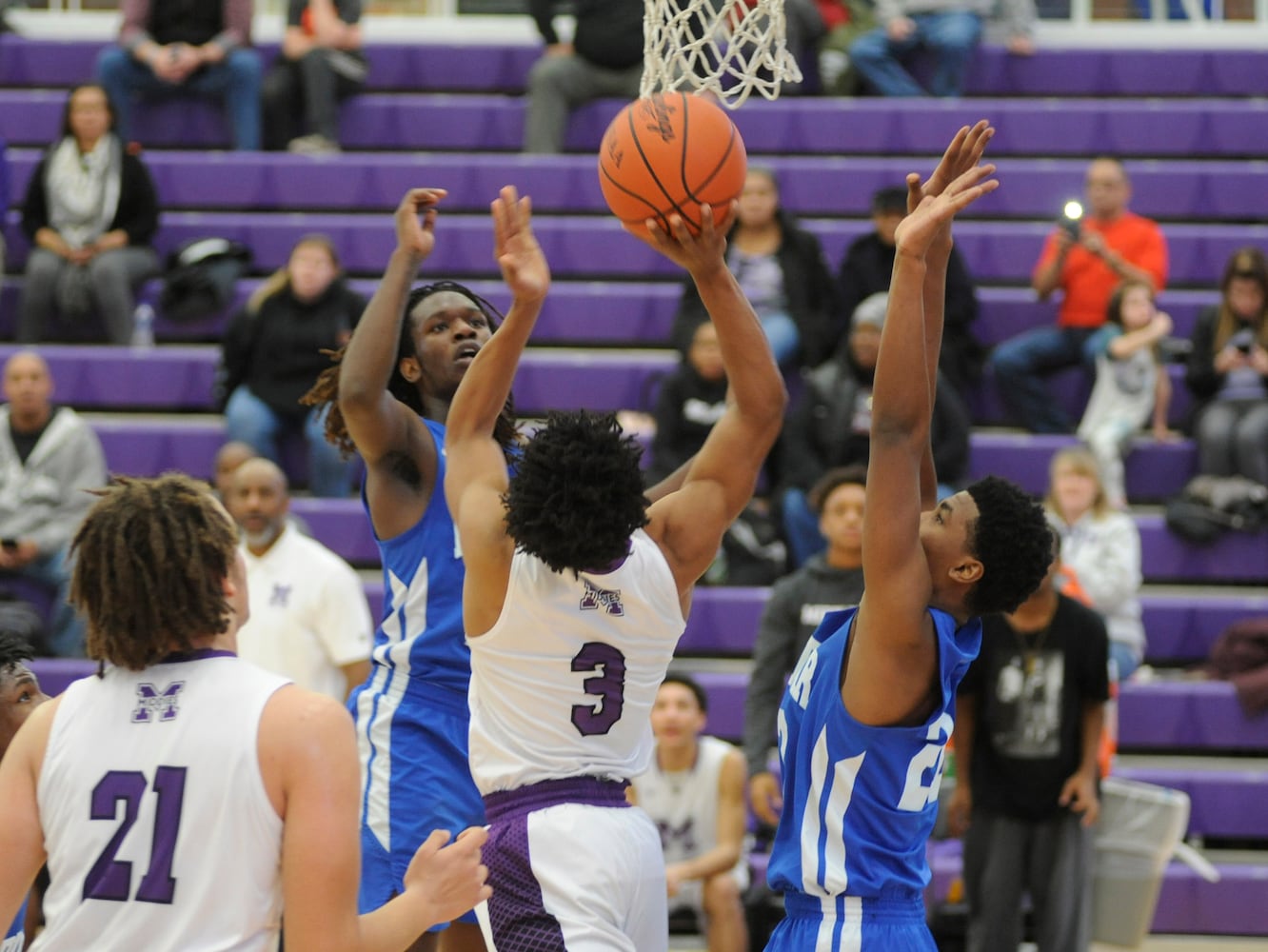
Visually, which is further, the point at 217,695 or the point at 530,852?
the point at 530,852

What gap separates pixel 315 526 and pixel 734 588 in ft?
6.60

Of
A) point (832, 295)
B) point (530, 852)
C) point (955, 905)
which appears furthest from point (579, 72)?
point (530, 852)

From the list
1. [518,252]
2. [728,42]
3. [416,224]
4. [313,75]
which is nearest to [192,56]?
[313,75]

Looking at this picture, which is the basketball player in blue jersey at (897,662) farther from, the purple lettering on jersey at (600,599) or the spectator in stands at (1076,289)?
the spectator in stands at (1076,289)

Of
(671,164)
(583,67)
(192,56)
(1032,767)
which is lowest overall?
(1032,767)

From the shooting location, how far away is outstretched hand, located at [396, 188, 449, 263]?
11.7 ft

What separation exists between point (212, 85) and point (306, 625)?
5.54 metres

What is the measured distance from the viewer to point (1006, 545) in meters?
3.22

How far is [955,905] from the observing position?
21.1ft

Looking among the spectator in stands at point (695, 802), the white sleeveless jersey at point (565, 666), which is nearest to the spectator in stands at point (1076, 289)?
the spectator in stands at point (695, 802)

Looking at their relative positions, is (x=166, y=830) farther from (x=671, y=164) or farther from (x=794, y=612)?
(x=794, y=612)

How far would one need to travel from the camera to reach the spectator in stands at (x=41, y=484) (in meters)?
7.80

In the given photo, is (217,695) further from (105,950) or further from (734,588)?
(734,588)

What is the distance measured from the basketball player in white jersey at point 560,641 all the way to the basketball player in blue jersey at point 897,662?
29cm
